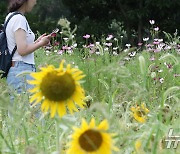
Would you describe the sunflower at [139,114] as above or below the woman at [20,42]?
below

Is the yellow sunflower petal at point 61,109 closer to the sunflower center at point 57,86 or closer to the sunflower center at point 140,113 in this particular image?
the sunflower center at point 57,86

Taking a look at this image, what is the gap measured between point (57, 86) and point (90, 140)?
23 cm

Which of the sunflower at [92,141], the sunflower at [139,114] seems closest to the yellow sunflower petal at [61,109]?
the sunflower at [92,141]

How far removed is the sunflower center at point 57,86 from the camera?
5.39ft

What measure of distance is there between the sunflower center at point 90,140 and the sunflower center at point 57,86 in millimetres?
205

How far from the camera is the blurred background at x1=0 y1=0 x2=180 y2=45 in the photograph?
1728 cm

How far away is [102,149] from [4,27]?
9.93 feet

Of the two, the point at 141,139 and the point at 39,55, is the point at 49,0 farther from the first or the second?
the point at 141,139

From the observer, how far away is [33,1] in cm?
443

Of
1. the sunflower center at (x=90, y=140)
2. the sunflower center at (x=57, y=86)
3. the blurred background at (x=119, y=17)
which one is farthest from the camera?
the blurred background at (x=119, y=17)

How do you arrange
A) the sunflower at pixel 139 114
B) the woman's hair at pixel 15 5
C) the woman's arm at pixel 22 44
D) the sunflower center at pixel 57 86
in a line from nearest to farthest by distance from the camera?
1. the sunflower center at pixel 57 86
2. the sunflower at pixel 139 114
3. the woman's arm at pixel 22 44
4. the woman's hair at pixel 15 5

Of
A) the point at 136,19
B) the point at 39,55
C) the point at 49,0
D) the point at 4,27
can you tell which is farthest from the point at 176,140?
the point at 49,0

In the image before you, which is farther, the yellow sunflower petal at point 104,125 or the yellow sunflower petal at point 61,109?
the yellow sunflower petal at point 61,109

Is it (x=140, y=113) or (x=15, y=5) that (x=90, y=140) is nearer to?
(x=140, y=113)
